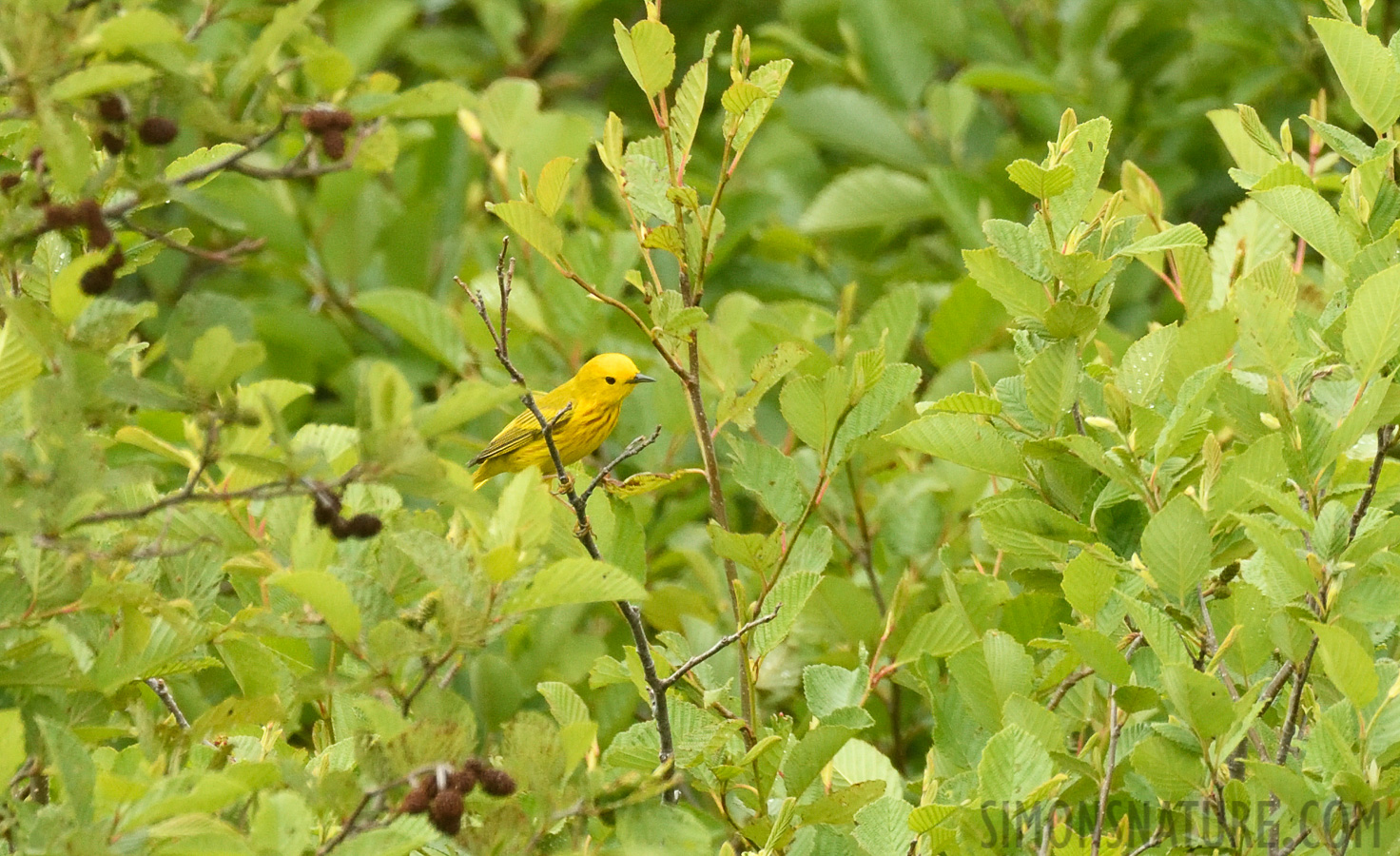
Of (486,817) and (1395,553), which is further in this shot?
(1395,553)

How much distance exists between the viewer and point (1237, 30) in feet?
21.9

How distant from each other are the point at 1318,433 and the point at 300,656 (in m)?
1.99

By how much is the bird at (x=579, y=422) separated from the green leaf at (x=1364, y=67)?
2.97 metres

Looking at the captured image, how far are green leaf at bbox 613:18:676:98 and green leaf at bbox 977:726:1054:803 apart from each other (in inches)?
48.4

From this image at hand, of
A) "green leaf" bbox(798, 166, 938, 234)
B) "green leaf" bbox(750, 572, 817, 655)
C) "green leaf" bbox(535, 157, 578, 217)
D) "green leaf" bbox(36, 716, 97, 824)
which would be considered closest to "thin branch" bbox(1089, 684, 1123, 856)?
"green leaf" bbox(750, 572, 817, 655)

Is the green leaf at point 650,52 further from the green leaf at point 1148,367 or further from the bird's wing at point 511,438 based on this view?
→ the bird's wing at point 511,438

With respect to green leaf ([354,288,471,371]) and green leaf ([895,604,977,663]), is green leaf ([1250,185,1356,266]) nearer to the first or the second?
green leaf ([895,604,977,663])

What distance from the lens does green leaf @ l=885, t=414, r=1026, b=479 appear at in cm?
310

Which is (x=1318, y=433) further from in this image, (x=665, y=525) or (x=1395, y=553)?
(x=665, y=525)

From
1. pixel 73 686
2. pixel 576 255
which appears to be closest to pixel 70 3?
pixel 73 686

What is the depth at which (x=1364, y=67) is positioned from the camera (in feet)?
9.82

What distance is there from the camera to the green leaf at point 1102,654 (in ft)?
8.71

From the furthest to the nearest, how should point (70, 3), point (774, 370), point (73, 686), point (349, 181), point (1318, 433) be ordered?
point (349, 181)
point (774, 370)
point (1318, 433)
point (73, 686)
point (70, 3)

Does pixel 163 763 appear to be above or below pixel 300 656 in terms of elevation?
above
